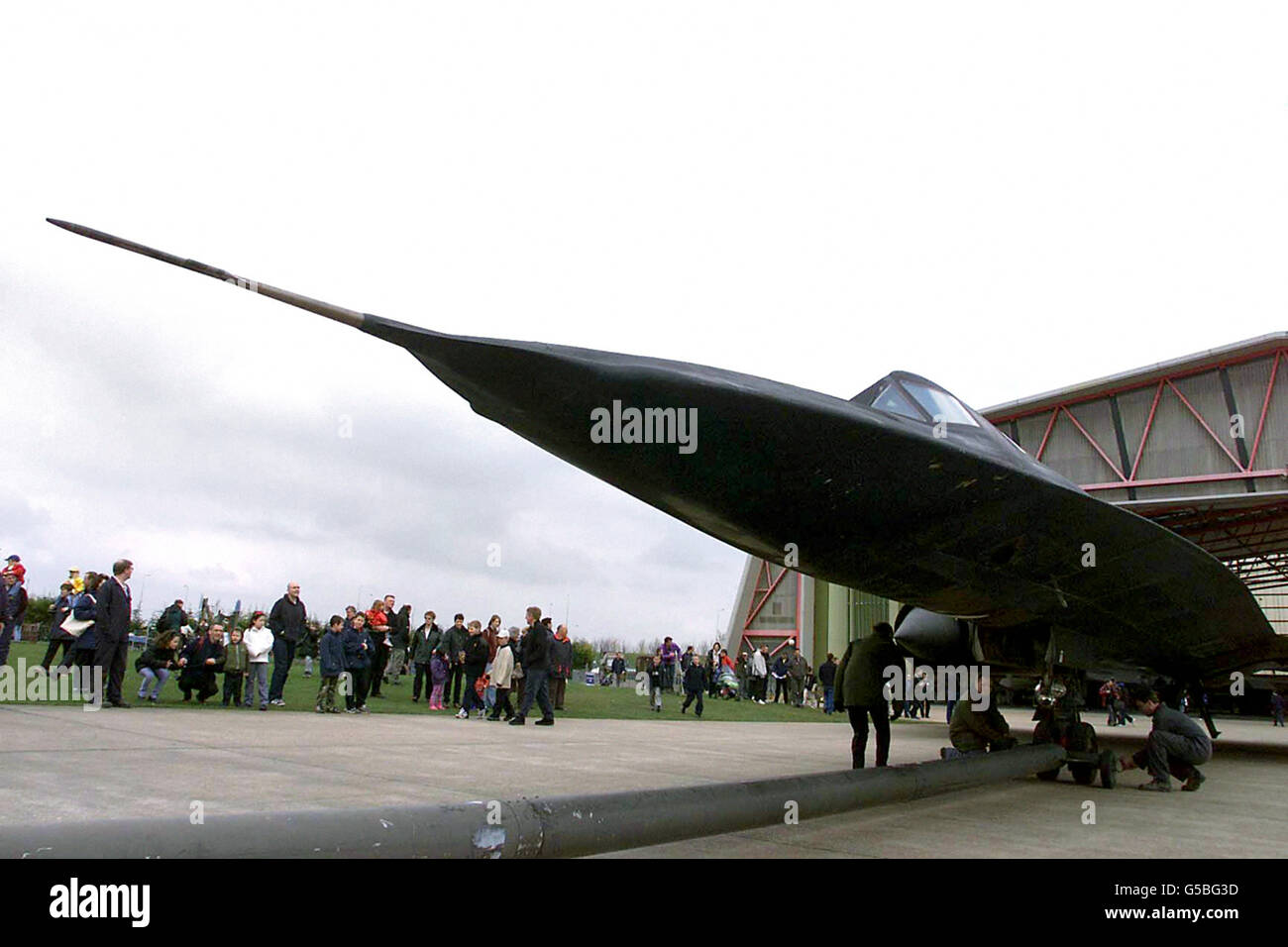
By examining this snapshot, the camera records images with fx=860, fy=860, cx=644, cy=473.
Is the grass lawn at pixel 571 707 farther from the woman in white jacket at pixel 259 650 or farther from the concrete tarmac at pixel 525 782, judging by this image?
the concrete tarmac at pixel 525 782

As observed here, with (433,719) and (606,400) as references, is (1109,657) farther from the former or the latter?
(433,719)

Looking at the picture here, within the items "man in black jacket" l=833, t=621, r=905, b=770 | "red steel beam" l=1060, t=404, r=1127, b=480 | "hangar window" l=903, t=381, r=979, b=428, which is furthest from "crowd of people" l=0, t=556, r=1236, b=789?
"red steel beam" l=1060, t=404, r=1127, b=480

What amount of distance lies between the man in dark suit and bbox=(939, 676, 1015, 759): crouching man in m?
9.44

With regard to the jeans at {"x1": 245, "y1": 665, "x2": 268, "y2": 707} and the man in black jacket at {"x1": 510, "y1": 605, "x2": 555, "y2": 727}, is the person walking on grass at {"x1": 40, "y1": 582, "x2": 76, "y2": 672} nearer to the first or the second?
the jeans at {"x1": 245, "y1": 665, "x2": 268, "y2": 707}

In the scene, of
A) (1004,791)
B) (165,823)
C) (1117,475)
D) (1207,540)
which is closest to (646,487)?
(165,823)

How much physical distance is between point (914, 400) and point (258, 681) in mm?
10483

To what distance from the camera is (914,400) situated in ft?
17.9

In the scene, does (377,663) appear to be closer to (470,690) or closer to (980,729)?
(470,690)

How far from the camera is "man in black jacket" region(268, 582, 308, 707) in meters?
12.2

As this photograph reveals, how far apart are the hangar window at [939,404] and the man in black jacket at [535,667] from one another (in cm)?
761

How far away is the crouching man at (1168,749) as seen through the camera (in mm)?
8133

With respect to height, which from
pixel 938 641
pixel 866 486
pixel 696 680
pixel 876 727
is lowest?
pixel 696 680

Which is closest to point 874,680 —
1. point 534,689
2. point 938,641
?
point 938,641
